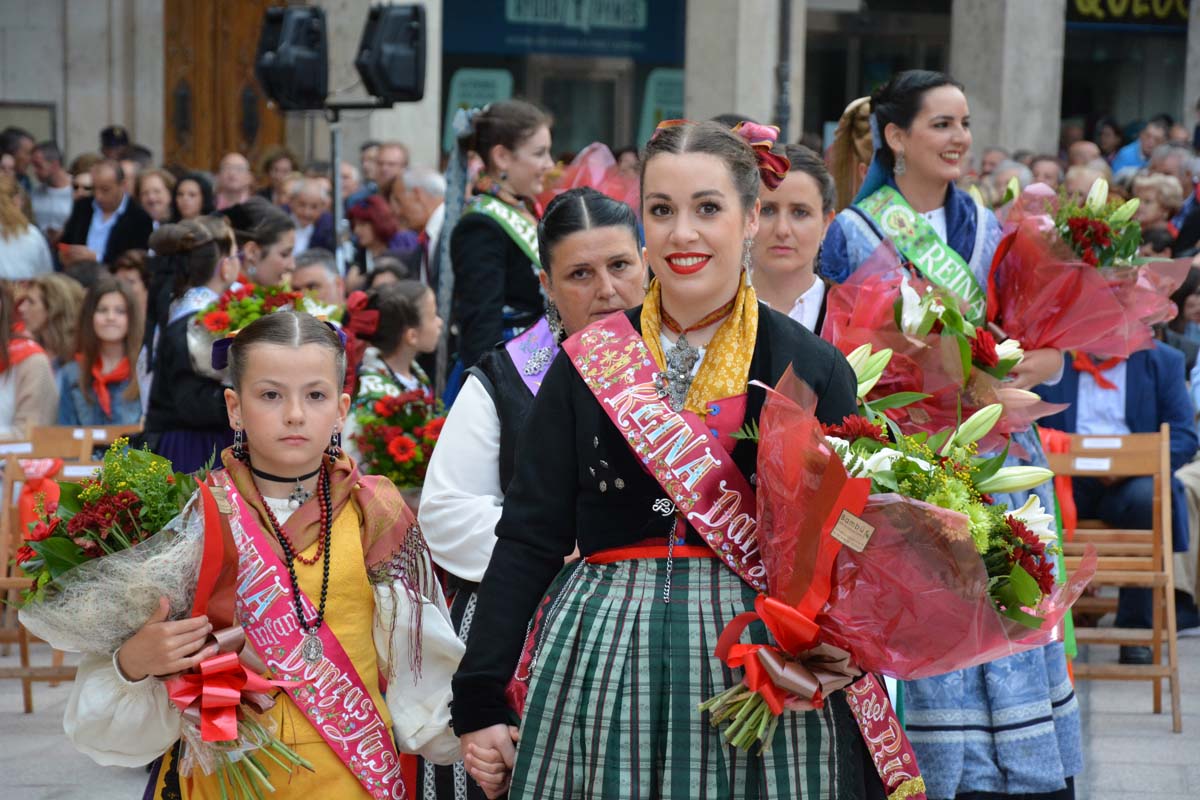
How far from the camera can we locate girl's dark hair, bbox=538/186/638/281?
151 inches

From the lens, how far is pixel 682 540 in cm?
282

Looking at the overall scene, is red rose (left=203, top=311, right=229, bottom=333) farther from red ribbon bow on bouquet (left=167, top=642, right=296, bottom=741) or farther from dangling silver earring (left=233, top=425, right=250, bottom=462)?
red ribbon bow on bouquet (left=167, top=642, right=296, bottom=741)

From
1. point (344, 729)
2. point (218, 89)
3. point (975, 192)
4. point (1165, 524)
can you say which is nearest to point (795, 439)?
point (344, 729)

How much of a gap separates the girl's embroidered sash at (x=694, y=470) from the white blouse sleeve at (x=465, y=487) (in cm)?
93

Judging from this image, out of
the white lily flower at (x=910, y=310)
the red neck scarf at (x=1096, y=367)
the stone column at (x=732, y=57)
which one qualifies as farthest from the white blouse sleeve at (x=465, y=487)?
the stone column at (x=732, y=57)

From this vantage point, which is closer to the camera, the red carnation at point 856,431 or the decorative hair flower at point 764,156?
the red carnation at point 856,431

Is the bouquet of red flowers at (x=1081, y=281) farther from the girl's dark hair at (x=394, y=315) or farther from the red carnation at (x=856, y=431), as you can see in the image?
the girl's dark hair at (x=394, y=315)

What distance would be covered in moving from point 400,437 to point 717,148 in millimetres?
2599

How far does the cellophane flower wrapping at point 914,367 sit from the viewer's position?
409 cm

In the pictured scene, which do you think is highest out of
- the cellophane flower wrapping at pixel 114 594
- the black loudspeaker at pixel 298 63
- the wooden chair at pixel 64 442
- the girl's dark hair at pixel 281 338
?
the black loudspeaker at pixel 298 63

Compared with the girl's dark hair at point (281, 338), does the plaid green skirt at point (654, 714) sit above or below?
below

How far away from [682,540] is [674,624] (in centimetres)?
15

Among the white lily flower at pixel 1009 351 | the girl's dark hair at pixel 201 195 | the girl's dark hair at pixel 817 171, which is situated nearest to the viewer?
the white lily flower at pixel 1009 351

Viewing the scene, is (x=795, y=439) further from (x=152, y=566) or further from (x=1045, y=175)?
(x=1045, y=175)
